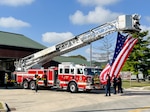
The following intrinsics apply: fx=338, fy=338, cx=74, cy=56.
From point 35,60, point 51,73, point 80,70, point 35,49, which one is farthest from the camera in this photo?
point 35,49

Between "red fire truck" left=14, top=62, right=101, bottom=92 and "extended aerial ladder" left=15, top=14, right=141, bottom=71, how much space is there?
1.33 meters

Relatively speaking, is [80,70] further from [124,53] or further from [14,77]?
[14,77]

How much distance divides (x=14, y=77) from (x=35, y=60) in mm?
2637

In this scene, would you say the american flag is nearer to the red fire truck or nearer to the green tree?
the red fire truck

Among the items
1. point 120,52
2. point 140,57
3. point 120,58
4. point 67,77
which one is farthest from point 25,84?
point 140,57

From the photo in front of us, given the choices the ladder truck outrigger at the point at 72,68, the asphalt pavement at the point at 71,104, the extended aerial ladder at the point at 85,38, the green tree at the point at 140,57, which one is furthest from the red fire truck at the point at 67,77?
the green tree at the point at 140,57

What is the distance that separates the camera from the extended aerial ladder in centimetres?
2439

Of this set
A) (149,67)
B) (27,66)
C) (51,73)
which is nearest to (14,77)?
(27,66)

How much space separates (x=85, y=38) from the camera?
27188 millimetres

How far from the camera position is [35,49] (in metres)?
41.1

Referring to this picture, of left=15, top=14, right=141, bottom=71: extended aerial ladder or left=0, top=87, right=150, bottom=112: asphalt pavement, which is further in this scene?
left=15, top=14, right=141, bottom=71: extended aerial ladder

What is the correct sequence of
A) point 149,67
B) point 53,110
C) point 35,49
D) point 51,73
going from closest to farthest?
point 53,110
point 51,73
point 35,49
point 149,67

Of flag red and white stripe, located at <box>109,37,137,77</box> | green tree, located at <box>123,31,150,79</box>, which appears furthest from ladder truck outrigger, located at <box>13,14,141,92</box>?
green tree, located at <box>123,31,150,79</box>

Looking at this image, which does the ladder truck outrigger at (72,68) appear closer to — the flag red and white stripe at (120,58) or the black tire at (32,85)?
the black tire at (32,85)
